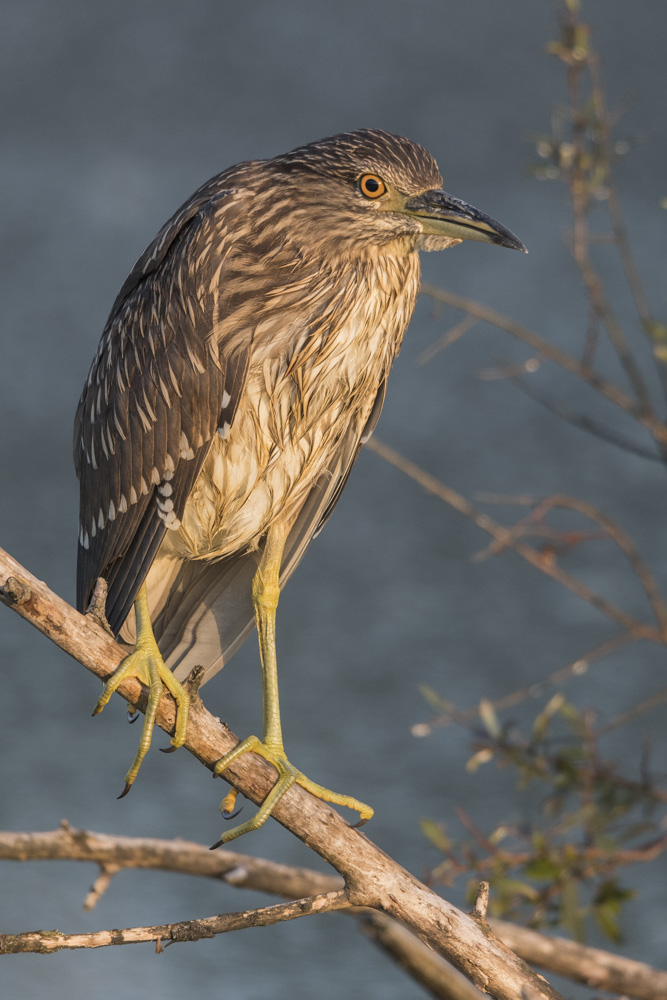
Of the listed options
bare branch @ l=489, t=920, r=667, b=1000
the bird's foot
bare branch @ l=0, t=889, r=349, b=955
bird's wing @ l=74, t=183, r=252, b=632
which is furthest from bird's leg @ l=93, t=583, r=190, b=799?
bare branch @ l=489, t=920, r=667, b=1000

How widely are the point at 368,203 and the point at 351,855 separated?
3.01ft

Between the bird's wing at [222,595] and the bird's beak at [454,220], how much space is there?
1.28 ft

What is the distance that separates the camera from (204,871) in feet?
6.37

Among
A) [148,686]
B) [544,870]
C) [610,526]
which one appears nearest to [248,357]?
[148,686]

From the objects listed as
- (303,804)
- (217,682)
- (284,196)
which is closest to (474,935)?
(303,804)

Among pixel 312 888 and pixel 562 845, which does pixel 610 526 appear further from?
pixel 312 888

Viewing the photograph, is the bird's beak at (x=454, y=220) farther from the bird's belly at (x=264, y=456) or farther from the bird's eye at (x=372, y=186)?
the bird's belly at (x=264, y=456)

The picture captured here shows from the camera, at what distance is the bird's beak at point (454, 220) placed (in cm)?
149

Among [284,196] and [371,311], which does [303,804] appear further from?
[284,196]

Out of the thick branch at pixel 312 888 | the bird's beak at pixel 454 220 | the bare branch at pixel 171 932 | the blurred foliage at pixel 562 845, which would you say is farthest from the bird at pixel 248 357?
the blurred foliage at pixel 562 845

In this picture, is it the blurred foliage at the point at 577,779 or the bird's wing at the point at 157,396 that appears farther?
the blurred foliage at the point at 577,779

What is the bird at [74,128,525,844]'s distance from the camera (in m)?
1.54

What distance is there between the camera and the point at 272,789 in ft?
4.93

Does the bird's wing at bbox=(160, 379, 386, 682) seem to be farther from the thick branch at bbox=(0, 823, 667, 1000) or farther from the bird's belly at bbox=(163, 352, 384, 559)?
the thick branch at bbox=(0, 823, 667, 1000)
